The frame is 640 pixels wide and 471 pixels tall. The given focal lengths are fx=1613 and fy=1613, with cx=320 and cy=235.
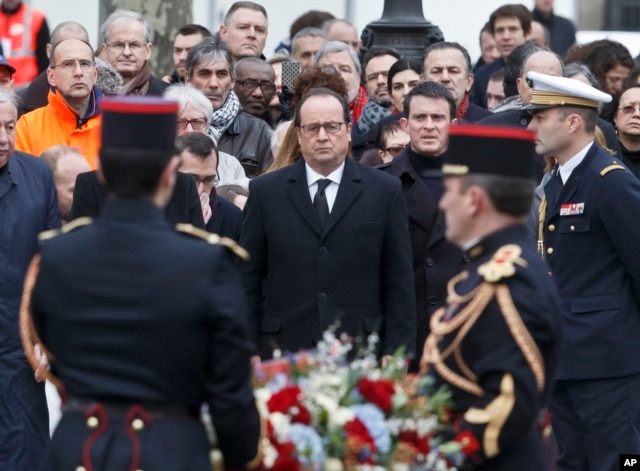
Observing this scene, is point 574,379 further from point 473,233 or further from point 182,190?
point 473,233

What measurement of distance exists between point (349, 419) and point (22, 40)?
A: 31.3 ft

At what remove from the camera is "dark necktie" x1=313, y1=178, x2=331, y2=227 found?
7.88 m

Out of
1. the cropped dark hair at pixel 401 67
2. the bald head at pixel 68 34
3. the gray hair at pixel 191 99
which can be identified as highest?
the bald head at pixel 68 34

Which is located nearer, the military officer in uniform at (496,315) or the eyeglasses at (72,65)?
the military officer in uniform at (496,315)

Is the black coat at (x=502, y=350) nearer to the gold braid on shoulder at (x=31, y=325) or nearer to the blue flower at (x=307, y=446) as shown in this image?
the blue flower at (x=307, y=446)

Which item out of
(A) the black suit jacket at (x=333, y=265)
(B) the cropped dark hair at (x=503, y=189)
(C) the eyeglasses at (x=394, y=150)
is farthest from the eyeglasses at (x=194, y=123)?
(B) the cropped dark hair at (x=503, y=189)

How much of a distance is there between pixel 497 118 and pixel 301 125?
221 cm

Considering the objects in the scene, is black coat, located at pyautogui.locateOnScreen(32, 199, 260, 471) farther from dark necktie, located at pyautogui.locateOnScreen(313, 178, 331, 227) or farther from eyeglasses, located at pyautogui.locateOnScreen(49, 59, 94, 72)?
eyeglasses, located at pyautogui.locateOnScreen(49, 59, 94, 72)

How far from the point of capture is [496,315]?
200 inches

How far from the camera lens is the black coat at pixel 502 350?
503cm

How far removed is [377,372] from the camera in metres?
5.28

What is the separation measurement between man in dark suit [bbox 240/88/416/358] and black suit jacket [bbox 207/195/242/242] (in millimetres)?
846

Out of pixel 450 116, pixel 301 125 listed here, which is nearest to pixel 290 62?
pixel 450 116

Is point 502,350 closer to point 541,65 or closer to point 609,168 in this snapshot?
point 609,168
